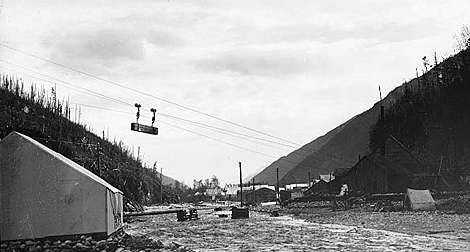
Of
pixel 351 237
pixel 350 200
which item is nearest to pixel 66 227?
pixel 351 237

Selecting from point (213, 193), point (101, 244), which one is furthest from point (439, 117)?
point (213, 193)

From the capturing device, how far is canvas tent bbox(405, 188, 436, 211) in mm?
50656

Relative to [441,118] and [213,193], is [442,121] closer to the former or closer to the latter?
[441,118]

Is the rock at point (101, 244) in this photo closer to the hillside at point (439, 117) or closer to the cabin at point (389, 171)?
the cabin at point (389, 171)

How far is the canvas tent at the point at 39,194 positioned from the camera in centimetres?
2300

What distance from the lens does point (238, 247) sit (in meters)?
25.0

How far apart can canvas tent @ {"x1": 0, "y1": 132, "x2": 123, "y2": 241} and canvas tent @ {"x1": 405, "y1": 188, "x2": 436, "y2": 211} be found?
34.3 metres

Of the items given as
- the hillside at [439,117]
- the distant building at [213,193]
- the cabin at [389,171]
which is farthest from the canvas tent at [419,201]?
the distant building at [213,193]

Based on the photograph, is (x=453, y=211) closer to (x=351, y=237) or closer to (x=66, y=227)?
(x=351, y=237)

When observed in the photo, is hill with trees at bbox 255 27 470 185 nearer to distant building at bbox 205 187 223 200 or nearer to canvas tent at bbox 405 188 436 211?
canvas tent at bbox 405 188 436 211

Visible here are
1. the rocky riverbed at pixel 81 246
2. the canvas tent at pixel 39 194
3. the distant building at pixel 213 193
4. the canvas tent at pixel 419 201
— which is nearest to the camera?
the rocky riverbed at pixel 81 246

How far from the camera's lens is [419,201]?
51.2m

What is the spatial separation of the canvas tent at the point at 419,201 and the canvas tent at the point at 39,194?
3426 cm

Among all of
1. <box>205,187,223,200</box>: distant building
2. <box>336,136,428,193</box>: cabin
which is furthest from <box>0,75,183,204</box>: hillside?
<box>205,187,223,200</box>: distant building
